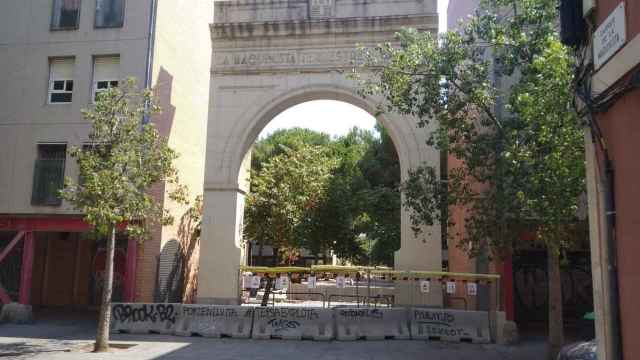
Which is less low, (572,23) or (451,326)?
(572,23)

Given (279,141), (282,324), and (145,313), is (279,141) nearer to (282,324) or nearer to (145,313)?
(145,313)

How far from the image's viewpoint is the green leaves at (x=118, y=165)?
13.0 metres

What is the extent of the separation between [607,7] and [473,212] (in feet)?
19.9

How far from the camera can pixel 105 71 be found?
64.2 feet

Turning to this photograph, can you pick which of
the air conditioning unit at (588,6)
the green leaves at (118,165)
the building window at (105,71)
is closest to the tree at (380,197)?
the building window at (105,71)

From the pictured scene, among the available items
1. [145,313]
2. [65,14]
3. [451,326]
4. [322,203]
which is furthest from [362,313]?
[65,14]

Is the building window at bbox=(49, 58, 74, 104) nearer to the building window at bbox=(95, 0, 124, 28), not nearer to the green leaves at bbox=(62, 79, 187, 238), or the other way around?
the building window at bbox=(95, 0, 124, 28)

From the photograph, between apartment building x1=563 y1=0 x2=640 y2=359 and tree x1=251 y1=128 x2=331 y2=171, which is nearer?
apartment building x1=563 y1=0 x2=640 y2=359

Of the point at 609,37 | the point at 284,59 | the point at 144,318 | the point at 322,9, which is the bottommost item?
the point at 144,318

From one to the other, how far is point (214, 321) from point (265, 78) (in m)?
7.89

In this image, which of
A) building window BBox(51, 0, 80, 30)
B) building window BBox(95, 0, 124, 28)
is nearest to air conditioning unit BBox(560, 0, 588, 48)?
building window BBox(95, 0, 124, 28)

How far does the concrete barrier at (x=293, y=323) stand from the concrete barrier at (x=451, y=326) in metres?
2.32

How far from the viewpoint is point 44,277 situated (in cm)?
2217

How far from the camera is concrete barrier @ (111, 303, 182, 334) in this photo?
15672 mm
